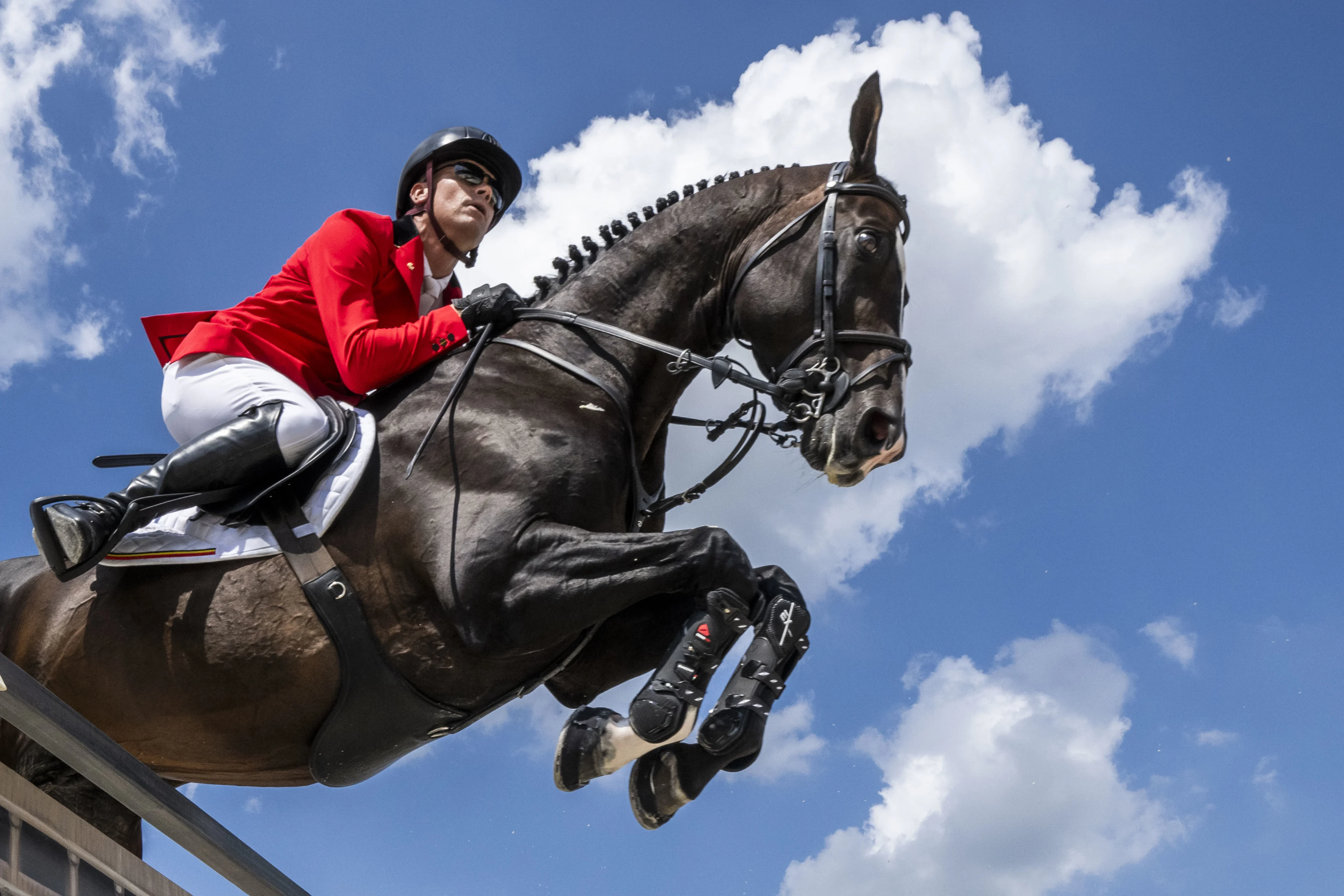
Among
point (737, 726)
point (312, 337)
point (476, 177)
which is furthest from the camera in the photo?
point (476, 177)

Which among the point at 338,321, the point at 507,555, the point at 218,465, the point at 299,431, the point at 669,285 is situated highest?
the point at 669,285

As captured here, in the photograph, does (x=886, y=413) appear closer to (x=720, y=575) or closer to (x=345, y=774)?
(x=720, y=575)

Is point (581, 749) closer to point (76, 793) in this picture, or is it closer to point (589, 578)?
point (589, 578)

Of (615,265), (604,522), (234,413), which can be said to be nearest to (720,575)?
(604,522)

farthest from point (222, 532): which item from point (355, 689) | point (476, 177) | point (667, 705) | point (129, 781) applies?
point (476, 177)

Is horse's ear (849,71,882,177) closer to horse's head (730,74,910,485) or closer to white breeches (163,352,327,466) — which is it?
horse's head (730,74,910,485)

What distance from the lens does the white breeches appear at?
5.35 m

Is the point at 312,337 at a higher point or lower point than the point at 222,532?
higher

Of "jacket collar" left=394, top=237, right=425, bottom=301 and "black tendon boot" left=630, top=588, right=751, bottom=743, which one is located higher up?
"jacket collar" left=394, top=237, right=425, bottom=301

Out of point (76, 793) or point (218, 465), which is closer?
point (218, 465)

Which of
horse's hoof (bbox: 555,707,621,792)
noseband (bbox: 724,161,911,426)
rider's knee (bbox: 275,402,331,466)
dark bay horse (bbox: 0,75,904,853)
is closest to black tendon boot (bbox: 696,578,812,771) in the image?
dark bay horse (bbox: 0,75,904,853)

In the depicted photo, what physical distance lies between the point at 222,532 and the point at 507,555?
51.0 inches

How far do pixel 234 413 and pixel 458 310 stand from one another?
40.9 inches

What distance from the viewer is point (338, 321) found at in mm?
5512
